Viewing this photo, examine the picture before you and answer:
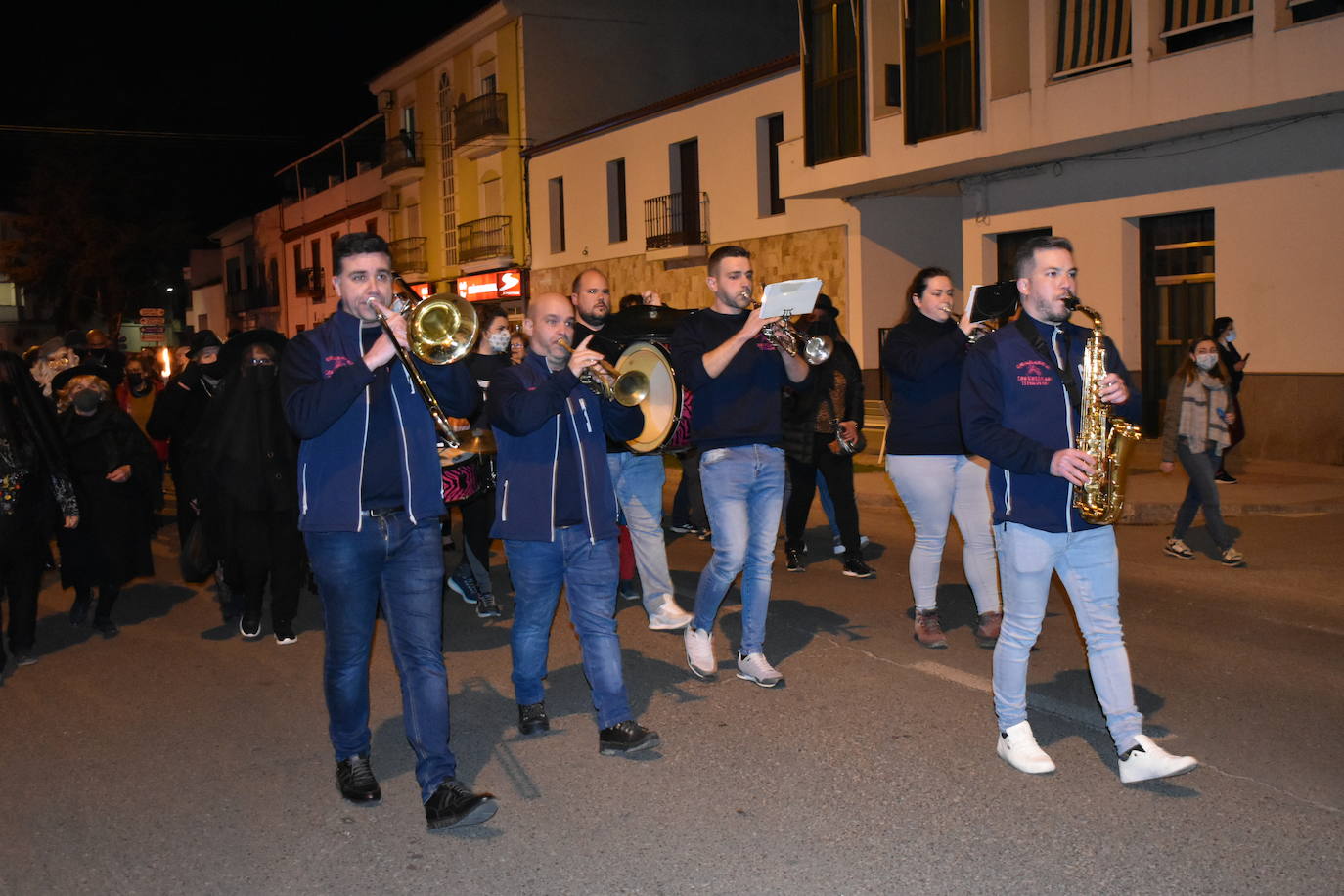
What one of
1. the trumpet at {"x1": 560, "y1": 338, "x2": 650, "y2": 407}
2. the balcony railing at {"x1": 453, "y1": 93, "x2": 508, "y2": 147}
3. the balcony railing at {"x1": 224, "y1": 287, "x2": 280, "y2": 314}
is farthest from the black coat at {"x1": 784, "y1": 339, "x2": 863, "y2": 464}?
the balcony railing at {"x1": 224, "y1": 287, "x2": 280, "y2": 314}

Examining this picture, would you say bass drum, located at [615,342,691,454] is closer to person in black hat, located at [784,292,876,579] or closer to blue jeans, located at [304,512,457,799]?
blue jeans, located at [304,512,457,799]

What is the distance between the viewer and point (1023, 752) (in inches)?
188

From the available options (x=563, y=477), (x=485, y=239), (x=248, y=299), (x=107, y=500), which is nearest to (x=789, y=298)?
(x=563, y=477)

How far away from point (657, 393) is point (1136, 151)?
13.6m

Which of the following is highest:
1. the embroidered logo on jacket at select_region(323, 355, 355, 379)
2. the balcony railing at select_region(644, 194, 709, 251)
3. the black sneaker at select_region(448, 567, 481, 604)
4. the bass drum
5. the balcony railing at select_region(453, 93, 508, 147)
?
the balcony railing at select_region(453, 93, 508, 147)

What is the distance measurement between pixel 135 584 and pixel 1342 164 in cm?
1359

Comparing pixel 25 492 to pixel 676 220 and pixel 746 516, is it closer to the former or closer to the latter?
pixel 746 516

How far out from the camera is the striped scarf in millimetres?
8953

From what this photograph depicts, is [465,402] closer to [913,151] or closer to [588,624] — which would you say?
[588,624]

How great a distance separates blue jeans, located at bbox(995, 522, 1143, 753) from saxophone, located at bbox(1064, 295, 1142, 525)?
132 mm

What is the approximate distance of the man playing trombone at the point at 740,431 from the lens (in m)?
5.95

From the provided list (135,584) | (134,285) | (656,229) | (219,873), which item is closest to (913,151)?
(656,229)

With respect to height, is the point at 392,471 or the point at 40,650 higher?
the point at 392,471

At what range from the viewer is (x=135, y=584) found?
31.5 feet
